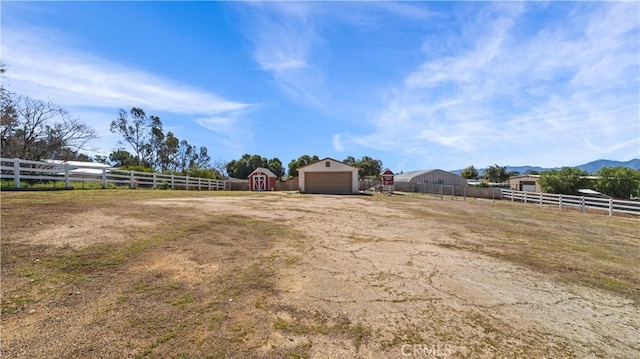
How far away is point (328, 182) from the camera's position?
26.7 m

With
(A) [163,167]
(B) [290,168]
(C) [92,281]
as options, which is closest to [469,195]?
(C) [92,281]

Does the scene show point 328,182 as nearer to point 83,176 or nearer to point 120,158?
point 83,176

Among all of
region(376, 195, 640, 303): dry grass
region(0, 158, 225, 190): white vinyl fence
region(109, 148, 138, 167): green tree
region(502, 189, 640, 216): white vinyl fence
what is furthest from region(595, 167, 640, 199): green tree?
region(109, 148, 138, 167): green tree

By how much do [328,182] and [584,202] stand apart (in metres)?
17.8

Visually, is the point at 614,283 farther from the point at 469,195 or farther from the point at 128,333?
the point at 469,195

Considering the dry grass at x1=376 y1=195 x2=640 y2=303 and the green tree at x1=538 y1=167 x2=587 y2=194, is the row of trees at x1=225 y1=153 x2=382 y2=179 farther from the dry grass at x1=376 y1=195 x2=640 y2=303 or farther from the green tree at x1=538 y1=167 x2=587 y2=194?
the dry grass at x1=376 y1=195 x2=640 y2=303

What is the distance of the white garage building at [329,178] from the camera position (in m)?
26.5

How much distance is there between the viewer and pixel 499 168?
227ft

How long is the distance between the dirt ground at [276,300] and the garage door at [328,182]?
2137 centimetres

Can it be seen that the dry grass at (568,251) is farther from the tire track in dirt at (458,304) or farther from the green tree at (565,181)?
the green tree at (565,181)

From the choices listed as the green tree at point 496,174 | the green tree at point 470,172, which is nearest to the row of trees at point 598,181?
the green tree at point 496,174

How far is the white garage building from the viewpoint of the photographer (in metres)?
26.5

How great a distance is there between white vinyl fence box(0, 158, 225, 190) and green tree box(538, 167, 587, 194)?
37038mm

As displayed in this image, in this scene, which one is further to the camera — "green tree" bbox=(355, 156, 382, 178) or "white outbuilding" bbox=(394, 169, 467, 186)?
"green tree" bbox=(355, 156, 382, 178)
